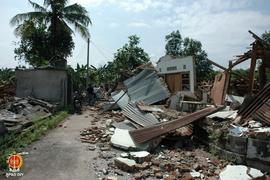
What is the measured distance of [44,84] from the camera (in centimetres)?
1723

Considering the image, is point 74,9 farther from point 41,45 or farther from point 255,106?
point 255,106

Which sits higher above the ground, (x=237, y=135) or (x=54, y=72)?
(x=54, y=72)

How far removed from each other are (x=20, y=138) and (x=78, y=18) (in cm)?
1645

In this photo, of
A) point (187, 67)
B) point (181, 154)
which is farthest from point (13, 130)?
point (187, 67)

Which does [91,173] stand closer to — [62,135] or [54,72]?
[62,135]

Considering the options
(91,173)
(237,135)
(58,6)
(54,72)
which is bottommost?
(91,173)

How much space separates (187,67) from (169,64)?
209 cm

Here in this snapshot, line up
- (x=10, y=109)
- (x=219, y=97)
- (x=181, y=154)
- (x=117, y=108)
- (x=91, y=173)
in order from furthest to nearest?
1. (x=117, y=108)
2. (x=219, y=97)
3. (x=10, y=109)
4. (x=181, y=154)
5. (x=91, y=173)

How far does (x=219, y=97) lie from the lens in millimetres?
13820

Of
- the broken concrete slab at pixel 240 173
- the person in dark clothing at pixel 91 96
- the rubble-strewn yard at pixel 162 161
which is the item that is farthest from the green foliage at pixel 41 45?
the broken concrete slab at pixel 240 173

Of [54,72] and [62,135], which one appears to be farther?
[54,72]

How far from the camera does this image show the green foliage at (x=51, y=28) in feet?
76.3

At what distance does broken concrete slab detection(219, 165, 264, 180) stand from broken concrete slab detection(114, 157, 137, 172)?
180 cm

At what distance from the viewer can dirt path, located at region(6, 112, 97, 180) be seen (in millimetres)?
6254
